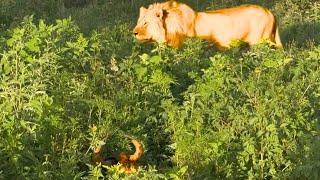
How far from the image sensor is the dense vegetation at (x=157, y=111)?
552 cm

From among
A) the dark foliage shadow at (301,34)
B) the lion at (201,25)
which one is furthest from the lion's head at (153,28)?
the dark foliage shadow at (301,34)

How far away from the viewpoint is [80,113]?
6262 mm

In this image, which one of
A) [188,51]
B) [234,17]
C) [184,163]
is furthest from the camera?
[234,17]

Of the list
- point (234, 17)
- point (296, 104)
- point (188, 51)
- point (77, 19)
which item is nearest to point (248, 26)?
point (234, 17)

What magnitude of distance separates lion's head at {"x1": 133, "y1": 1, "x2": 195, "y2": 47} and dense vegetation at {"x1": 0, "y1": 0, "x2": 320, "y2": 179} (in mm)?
1519

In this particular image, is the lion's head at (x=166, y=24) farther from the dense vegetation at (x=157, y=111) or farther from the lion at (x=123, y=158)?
the lion at (x=123, y=158)

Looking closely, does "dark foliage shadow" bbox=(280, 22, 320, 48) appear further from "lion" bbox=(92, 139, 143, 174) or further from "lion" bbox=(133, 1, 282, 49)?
"lion" bbox=(92, 139, 143, 174)

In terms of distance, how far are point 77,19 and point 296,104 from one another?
844cm

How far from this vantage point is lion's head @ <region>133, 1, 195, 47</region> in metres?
9.73

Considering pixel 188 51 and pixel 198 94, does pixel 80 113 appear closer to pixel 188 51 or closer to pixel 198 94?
pixel 198 94

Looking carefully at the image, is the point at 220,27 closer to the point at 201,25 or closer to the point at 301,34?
the point at 201,25

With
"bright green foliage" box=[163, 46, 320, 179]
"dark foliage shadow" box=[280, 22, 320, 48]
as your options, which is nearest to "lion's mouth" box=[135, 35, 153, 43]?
"bright green foliage" box=[163, 46, 320, 179]

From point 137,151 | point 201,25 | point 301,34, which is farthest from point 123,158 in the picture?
point 301,34

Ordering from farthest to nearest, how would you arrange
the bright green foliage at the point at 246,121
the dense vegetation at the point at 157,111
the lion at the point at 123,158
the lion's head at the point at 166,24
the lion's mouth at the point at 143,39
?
the lion's head at the point at 166,24 → the lion's mouth at the point at 143,39 → the bright green foliage at the point at 246,121 → the lion at the point at 123,158 → the dense vegetation at the point at 157,111
